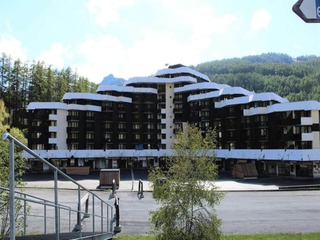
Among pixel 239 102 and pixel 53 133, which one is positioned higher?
pixel 239 102

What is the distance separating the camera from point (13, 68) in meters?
87.2

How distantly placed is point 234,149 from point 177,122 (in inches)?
849

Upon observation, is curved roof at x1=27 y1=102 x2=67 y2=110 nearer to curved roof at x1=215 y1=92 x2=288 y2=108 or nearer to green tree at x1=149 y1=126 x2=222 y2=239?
curved roof at x1=215 y1=92 x2=288 y2=108

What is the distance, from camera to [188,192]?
13.5 meters

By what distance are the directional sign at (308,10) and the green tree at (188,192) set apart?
10411 mm

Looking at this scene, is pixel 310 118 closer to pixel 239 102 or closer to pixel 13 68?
pixel 239 102

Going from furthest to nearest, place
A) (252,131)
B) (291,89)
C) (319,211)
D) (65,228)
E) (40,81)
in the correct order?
(291,89) < (40,81) < (252,131) < (319,211) < (65,228)

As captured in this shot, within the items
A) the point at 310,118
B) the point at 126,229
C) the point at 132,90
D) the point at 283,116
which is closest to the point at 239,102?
the point at 283,116

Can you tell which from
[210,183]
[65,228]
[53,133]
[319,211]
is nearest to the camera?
[210,183]

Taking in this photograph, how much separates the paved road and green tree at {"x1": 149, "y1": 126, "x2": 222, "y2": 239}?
243 inches

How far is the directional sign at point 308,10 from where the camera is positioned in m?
3.61

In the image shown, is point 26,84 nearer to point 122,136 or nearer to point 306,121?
point 122,136

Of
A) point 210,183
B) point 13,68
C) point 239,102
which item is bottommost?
point 210,183

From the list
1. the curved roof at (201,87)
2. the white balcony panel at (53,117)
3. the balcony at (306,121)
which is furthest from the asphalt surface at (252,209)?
the curved roof at (201,87)
